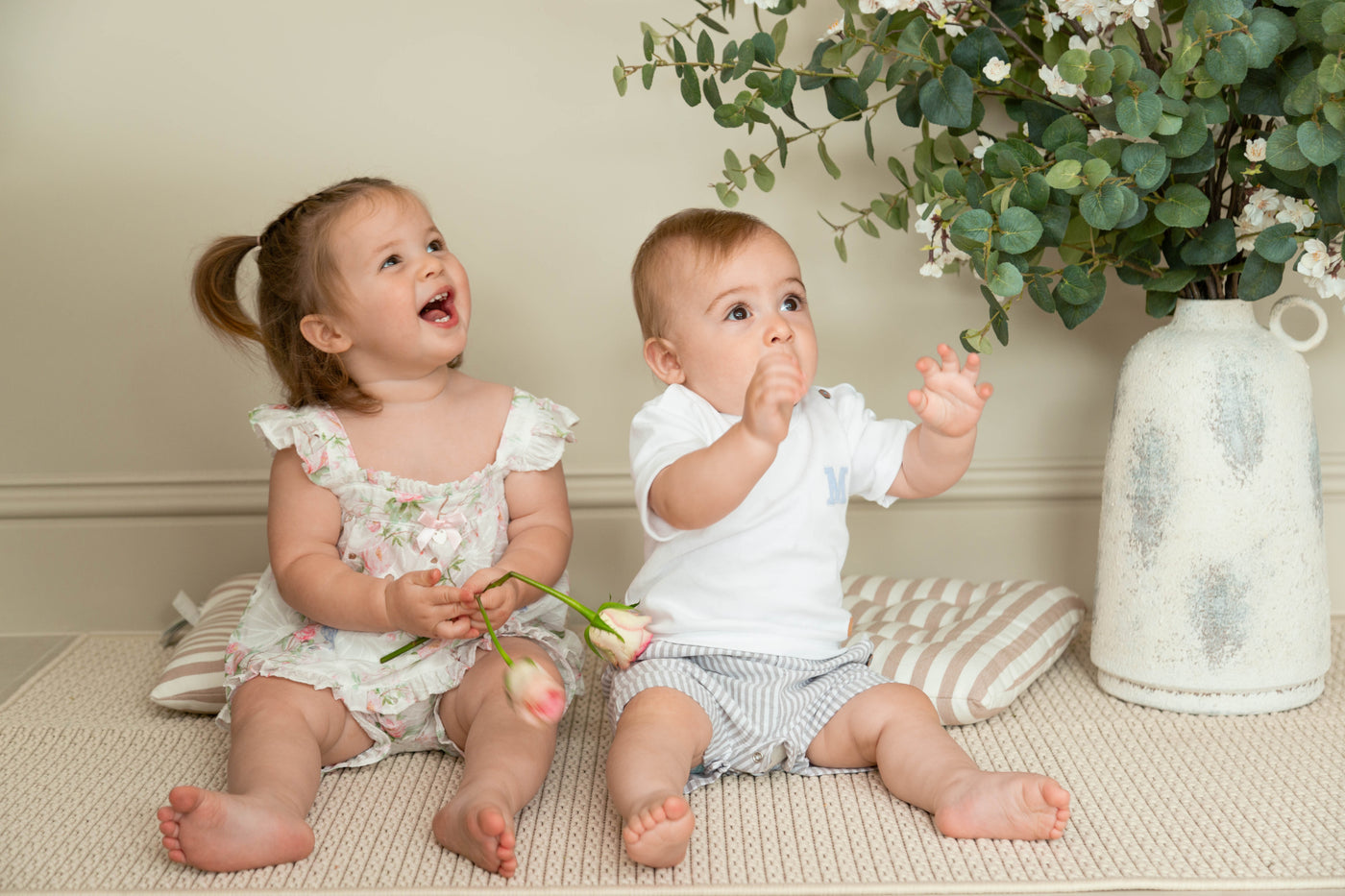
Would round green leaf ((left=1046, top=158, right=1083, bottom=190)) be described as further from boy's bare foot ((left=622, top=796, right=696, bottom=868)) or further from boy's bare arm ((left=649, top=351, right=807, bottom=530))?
boy's bare foot ((left=622, top=796, right=696, bottom=868))

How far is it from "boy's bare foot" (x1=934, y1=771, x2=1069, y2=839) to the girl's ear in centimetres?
73

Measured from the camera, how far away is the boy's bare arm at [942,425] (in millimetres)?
1072

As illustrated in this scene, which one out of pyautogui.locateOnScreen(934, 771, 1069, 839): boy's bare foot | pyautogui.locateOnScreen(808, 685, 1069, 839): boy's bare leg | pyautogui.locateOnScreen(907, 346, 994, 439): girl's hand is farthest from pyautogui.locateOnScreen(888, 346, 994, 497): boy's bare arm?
pyautogui.locateOnScreen(934, 771, 1069, 839): boy's bare foot

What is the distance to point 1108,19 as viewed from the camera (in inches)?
41.5

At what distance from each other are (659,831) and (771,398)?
35cm

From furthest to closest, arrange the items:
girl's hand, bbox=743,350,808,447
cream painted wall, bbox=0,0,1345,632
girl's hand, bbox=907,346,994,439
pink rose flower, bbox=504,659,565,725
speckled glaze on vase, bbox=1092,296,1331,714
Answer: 1. cream painted wall, bbox=0,0,1345,632
2. speckled glaze on vase, bbox=1092,296,1331,714
3. girl's hand, bbox=907,346,994,439
4. girl's hand, bbox=743,350,808,447
5. pink rose flower, bbox=504,659,565,725

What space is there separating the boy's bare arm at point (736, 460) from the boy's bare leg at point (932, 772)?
0.75 feet

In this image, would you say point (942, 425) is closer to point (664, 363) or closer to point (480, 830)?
point (664, 363)

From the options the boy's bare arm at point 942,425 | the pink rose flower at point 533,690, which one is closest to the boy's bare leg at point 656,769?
the pink rose flower at point 533,690

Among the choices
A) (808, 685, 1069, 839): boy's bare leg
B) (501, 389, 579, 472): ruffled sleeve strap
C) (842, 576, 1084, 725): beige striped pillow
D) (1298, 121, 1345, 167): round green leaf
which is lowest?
(842, 576, 1084, 725): beige striped pillow

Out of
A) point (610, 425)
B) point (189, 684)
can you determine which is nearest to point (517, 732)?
point (189, 684)

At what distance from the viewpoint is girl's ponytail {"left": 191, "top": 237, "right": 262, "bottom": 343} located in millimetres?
1251

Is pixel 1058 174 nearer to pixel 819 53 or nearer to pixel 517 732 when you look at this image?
pixel 819 53

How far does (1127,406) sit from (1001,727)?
357 millimetres
